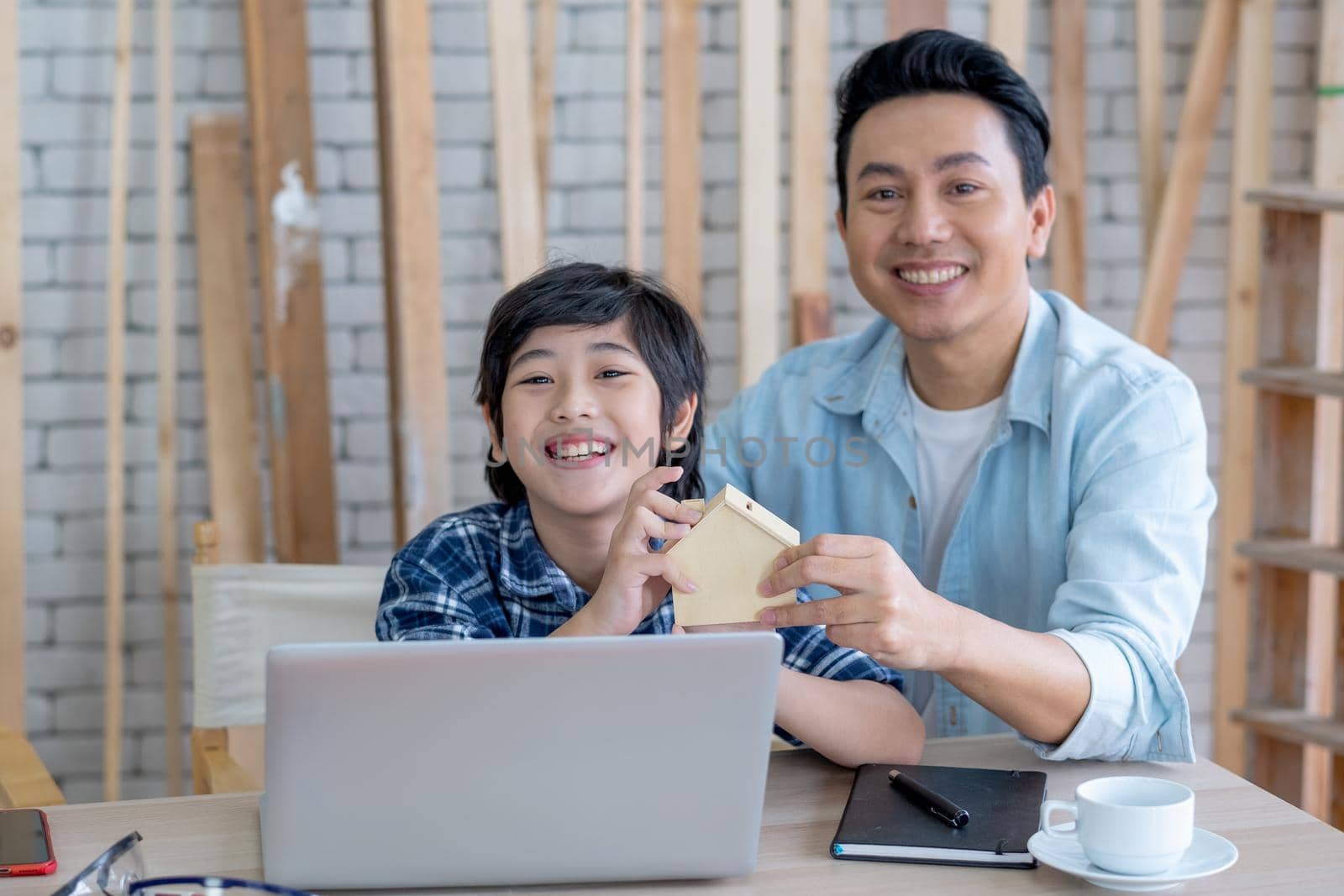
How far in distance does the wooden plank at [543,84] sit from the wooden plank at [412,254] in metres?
0.24

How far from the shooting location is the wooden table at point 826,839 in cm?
119

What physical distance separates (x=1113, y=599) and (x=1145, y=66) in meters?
1.92

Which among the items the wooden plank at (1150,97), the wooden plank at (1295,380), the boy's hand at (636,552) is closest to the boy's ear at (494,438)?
the boy's hand at (636,552)

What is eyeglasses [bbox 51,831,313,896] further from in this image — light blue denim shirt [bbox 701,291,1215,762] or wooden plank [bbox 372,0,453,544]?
wooden plank [bbox 372,0,453,544]

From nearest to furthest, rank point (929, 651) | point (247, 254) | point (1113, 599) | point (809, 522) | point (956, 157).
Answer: point (929, 651) → point (1113, 599) → point (956, 157) → point (809, 522) → point (247, 254)

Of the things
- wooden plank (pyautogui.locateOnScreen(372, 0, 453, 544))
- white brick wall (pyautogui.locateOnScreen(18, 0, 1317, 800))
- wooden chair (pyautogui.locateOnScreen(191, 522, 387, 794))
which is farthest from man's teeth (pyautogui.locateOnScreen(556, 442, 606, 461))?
white brick wall (pyautogui.locateOnScreen(18, 0, 1317, 800))

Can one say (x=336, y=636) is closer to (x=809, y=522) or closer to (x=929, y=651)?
(x=809, y=522)

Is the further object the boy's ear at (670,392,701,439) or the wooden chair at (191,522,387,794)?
the wooden chair at (191,522,387,794)

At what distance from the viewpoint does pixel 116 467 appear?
2908 millimetres

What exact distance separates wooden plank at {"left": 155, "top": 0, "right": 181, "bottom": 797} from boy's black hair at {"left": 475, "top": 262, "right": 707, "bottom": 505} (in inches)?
56.0

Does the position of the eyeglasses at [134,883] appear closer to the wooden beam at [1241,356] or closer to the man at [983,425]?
the man at [983,425]

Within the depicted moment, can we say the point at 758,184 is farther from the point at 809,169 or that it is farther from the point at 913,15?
the point at 913,15

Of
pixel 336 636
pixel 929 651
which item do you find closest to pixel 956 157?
pixel 929 651

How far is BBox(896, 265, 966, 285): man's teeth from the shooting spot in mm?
1947
